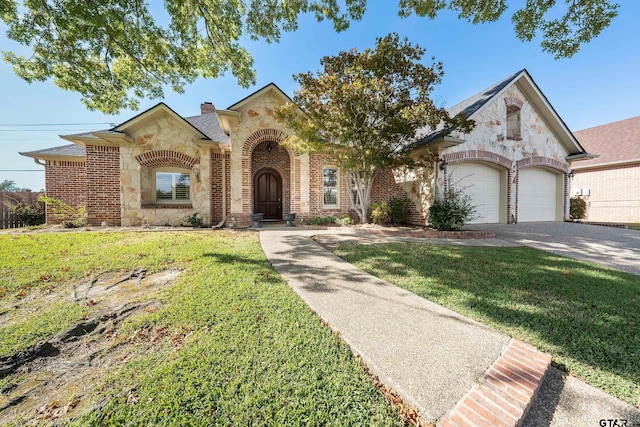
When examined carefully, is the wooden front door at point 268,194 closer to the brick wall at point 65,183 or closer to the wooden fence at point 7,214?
the brick wall at point 65,183

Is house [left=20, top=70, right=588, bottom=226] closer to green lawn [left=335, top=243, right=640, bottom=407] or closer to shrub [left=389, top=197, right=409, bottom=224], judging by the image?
shrub [left=389, top=197, right=409, bottom=224]

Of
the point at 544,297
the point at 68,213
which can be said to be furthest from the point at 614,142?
the point at 68,213

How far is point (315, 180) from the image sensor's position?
1031 centimetres

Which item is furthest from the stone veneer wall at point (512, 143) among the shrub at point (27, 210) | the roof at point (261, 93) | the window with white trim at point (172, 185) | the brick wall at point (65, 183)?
the shrub at point (27, 210)

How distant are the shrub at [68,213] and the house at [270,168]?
1.17ft

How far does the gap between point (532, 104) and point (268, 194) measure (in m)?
13.1

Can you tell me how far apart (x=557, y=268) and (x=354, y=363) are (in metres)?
4.95

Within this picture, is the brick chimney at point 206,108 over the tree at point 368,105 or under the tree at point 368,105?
over

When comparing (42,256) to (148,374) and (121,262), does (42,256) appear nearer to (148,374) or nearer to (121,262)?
(121,262)

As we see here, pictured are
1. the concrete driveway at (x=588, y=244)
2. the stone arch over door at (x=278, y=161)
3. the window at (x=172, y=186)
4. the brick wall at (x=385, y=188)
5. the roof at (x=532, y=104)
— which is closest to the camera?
the concrete driveway at (x=588, y=244)

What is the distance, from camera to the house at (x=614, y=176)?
1398 centimetres

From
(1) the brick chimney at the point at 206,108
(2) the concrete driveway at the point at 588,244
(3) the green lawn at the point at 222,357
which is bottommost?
(3) the green lawn at the point at 222,357

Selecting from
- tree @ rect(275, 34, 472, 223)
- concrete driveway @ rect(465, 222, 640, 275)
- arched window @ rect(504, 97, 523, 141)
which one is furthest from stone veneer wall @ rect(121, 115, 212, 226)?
arched window @ rect(504, 97, 523, 141)

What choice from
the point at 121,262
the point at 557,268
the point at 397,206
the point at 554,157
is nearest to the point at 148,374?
the point at 121,262
